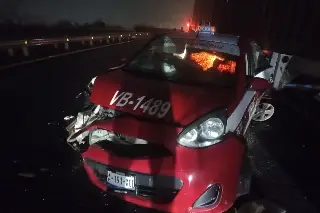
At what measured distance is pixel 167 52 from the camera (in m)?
4.67

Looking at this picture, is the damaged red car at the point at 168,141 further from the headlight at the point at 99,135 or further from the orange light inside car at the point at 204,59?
the orange light inside car at the point at 204,59

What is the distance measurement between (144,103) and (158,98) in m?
0.17

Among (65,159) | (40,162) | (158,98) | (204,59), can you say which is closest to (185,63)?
(204,59)

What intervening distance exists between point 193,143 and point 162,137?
0.30 m

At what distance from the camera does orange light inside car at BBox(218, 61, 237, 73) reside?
4226 millimetres

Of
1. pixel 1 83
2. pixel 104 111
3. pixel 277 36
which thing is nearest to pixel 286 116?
pixel 104 111

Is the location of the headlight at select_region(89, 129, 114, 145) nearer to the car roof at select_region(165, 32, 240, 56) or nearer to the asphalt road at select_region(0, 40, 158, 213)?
the asphalt road at select_region(0, 40, 158, 213)

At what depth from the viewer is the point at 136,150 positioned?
3.22m

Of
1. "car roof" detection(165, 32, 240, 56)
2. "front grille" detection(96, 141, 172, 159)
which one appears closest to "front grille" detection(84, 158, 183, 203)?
"front grille" detection(96, 141, 172, 159)

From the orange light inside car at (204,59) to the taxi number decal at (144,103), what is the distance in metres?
1.15

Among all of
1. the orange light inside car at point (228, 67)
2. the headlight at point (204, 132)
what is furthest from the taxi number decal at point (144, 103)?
the orange light inside car at point (228, 67)

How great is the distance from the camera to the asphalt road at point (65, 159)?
3604 mm

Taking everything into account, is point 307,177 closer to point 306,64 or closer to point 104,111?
point 104,111

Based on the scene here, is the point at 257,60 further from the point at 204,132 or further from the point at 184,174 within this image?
the point at 184,174
